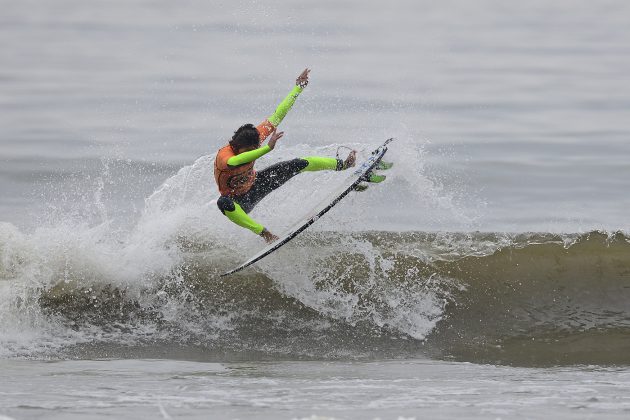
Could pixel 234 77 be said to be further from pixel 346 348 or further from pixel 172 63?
pixel 346 348

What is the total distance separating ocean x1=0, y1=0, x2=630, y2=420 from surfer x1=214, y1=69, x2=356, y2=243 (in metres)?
0.52

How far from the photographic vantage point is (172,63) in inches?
1185

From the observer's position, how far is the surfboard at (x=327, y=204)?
11.6m

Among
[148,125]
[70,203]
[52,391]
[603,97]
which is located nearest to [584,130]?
[603,97]

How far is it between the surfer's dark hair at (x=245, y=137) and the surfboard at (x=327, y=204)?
0.94 metres

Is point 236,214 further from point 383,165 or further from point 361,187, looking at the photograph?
point 383,165

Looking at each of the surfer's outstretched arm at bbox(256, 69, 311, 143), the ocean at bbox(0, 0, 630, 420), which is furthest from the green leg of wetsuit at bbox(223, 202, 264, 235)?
the surfer's outstretched arm at bbox(256, 69, 311, 143)

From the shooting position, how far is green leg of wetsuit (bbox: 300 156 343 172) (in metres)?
12.1

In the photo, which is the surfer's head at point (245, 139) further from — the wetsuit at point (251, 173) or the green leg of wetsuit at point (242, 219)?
the green leg of wetsuit at point (242, 219)

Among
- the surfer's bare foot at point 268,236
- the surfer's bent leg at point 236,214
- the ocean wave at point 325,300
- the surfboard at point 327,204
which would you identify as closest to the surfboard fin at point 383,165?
the surfboard at point 327,204

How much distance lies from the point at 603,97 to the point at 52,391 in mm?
18471

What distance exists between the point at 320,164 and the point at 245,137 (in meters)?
1.03

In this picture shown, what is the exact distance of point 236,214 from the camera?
37.6ft

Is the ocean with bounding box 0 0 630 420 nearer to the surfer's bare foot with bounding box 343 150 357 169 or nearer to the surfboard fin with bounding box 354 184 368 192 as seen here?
the surfboard fin with bounding box 354 184 368 192
